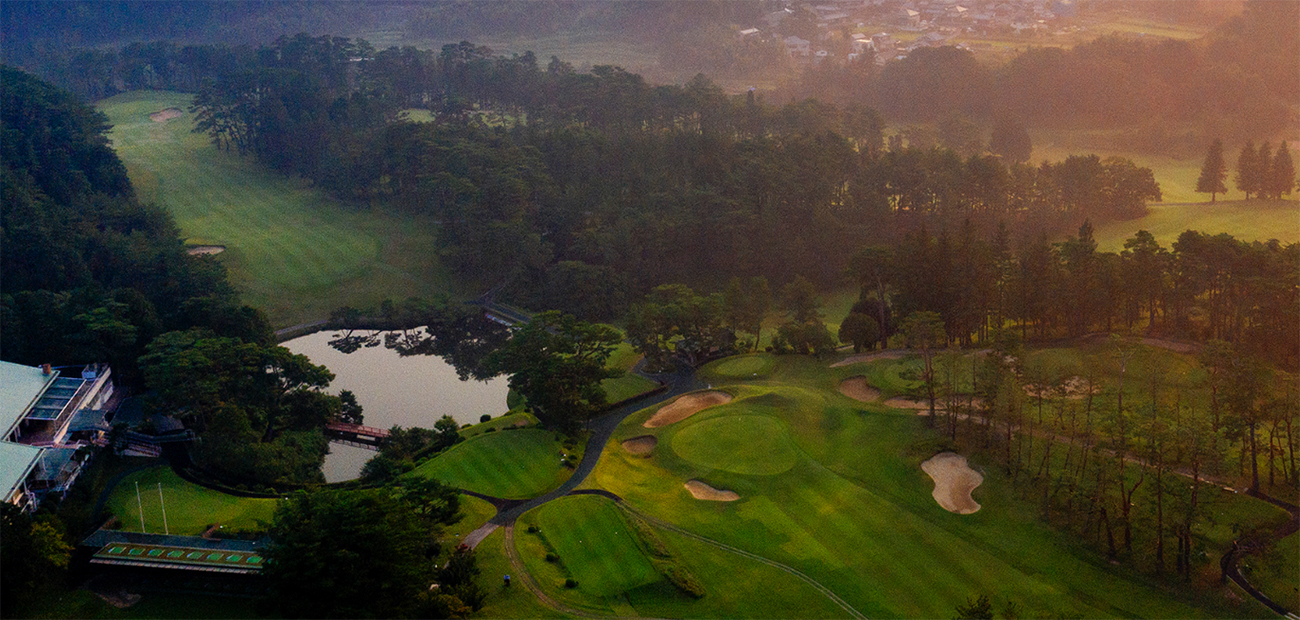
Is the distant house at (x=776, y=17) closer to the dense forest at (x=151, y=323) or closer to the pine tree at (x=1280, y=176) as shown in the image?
the pine tree at (x=1280, y=176)

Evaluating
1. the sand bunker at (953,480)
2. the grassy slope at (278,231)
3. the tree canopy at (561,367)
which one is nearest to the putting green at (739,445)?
the tree canopy at (561,367)

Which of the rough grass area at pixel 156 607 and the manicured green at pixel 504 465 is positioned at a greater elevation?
the manicured green at pixel 504 465

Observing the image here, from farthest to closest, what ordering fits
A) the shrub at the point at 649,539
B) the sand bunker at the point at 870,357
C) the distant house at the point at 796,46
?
the distant house at the point at 796,46 < the sand bunker at the point at 870,357 < the shrub at the point at 649,539

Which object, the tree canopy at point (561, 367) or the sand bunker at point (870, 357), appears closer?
the tree canopy at point (561, 367)

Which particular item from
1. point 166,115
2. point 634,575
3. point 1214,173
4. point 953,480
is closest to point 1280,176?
point 1214,173

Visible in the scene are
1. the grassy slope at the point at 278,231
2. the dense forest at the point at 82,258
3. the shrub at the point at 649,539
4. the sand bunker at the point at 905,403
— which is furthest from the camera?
the grassy slope at the point at 278,231

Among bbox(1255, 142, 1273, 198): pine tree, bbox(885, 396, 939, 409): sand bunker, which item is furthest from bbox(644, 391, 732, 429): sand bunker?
bbox(1255, 142, 1273, 198): pine tree

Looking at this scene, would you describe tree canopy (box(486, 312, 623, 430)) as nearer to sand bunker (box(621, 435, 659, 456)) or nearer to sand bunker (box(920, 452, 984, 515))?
sand bunker (box(621, 435, 659, 456))

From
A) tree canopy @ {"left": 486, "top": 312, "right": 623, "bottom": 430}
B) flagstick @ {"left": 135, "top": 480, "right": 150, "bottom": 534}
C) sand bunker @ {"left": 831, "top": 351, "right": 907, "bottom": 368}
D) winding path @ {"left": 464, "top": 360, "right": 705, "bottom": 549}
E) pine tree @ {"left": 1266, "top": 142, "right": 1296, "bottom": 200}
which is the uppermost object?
pine tree @ {"left": 1266, "top": 142, "right": 1296, "bottom": 200}

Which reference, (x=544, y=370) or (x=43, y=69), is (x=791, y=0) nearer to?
(x=43, y=69)
